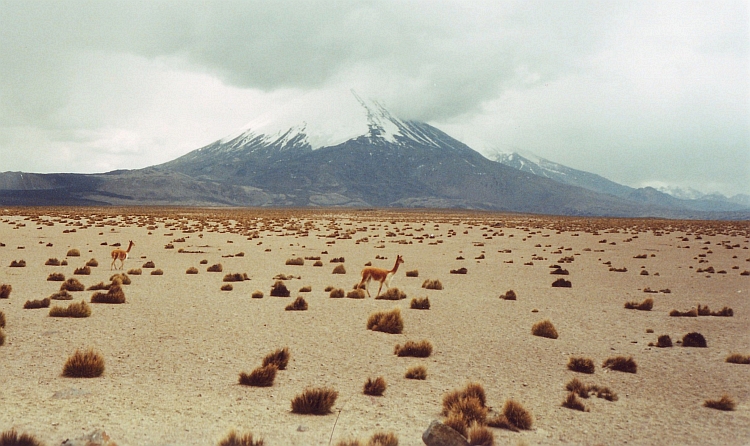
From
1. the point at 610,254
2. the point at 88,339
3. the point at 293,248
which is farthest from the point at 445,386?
the point at 610,254

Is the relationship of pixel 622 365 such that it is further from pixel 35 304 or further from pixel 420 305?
pixel 35 304

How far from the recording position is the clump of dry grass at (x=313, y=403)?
7168 millimetres

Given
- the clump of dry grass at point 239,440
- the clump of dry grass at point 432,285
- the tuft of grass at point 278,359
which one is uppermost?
the clump of dry grass at point 239,440

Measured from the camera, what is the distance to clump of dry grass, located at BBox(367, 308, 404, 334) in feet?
41.1

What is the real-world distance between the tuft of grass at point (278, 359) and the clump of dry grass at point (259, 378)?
0.65 meters

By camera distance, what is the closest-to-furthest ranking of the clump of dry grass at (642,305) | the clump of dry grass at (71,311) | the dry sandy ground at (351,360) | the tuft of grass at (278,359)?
1. the dry sandy ground at (351,360)
2. the tuft of grass at (278,359)
3. the clump of dry grass at (71,311)
4. the clump of dry grass at (642,305)

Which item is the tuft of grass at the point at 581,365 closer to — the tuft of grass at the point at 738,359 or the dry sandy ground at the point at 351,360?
the dry sandy ground at the point at 351,360

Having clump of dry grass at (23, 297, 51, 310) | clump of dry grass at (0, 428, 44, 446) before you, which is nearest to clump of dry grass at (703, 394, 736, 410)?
clump of dry grass at (0, 428, 44, 446)

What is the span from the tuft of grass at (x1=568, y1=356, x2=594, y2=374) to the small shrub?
3356 mm

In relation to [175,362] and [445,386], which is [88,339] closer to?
[175,362]

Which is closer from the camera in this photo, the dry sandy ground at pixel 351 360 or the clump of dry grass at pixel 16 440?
the clump of dry grass at pixel 16 440

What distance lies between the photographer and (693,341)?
11906mm

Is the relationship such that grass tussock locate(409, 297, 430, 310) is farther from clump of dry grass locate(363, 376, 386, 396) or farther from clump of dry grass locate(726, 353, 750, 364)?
clump of dry grass locate(363, 376, 386, 396)

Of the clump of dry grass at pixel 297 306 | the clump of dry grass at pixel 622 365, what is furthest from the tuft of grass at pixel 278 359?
the clump of dry grass at pixel 622 365
